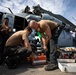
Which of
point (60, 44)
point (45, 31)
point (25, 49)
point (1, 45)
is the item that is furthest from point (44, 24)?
point (60, 44)

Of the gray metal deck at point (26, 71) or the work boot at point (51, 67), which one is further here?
the work boot at point (51, 67)

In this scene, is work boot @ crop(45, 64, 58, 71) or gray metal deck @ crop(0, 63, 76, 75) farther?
work boot @ crop(45, 64, 58, 71)

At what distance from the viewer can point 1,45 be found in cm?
565

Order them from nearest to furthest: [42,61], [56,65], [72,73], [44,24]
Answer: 1. [72,73]
2. [44,24]
3. [56,65]
4. [42,61]

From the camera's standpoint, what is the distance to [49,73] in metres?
4.33

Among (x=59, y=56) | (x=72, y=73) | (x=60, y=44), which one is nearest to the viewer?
(x=72, y=73)

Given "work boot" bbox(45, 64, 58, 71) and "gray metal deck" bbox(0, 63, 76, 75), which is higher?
"work boot" bbox(45, 64, 58, 71)

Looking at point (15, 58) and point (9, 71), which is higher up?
point (15, 58)

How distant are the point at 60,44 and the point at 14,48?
6585 millimetres

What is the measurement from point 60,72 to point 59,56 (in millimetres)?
1752

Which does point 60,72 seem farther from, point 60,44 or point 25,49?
point 60,44

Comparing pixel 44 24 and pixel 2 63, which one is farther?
pixel 2 63

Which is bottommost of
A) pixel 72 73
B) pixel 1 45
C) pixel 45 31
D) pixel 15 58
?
pixel 72 73

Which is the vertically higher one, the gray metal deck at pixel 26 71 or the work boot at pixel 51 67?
the work boot at pixel 51 67
